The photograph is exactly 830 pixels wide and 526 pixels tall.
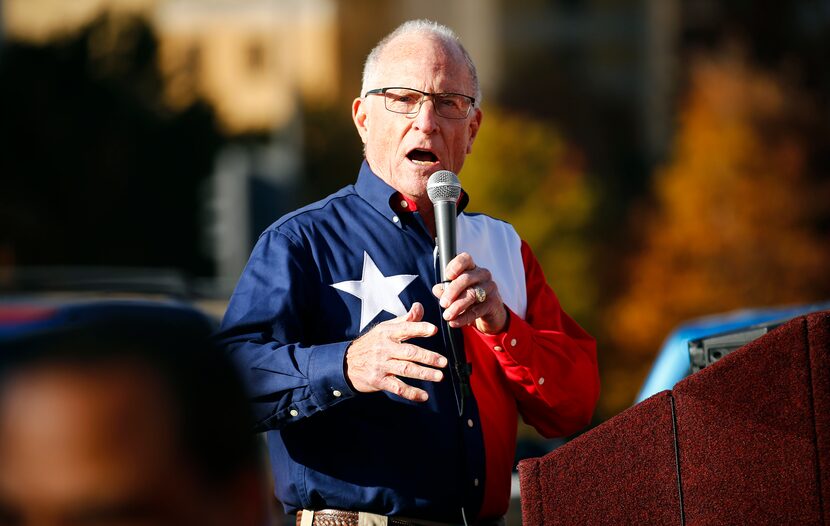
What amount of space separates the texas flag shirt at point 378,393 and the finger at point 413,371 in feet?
0.55

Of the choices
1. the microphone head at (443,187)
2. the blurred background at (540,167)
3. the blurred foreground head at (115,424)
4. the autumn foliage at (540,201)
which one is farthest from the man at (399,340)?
the autumn foliage at (540,201)

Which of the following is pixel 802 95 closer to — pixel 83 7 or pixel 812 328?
pixel 83 7

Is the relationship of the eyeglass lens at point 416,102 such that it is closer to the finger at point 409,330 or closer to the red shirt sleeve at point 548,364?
the red shirt sleeve at point 548,364

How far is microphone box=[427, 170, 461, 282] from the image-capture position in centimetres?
312

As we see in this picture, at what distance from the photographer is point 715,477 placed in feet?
8.79

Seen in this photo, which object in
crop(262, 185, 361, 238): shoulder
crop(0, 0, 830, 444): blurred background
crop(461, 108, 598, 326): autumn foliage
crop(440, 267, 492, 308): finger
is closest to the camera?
crop(440, 267, 492, 308): finger

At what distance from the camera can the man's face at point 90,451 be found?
145cm

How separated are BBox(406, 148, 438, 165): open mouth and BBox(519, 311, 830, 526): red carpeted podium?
0.99m

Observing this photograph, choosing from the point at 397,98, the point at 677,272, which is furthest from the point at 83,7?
the point at 397,98

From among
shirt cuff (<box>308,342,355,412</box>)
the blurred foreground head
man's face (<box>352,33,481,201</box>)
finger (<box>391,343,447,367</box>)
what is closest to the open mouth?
man's face (<box>352,33,481,201</box>)

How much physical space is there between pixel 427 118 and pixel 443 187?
0.29 metres

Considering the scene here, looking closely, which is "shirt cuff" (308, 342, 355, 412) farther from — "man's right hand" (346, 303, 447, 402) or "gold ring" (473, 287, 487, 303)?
"gold ring" (473, 287, 487, 303)

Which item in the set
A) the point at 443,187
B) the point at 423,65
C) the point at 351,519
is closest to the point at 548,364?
the point at 443,187

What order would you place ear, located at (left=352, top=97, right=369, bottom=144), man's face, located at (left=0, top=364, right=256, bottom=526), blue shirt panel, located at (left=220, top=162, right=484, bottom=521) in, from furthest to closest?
ear, located at (left=352, top=97, right=369, bottom=144), blue shirt panel, located at (left=220, top=162, right=484, bottom=521), man's face, located at (left=0, top=364, right=256, bottom=526)
